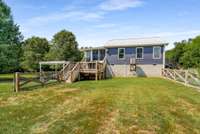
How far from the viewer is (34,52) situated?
157 ft

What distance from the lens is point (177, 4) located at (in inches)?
706

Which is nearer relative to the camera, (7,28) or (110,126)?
(110,126)

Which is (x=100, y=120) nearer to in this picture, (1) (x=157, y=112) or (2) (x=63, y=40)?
(1) (x=157, y=112)

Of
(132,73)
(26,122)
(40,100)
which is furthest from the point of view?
(132,73)

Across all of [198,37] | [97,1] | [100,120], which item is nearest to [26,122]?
[100,120]

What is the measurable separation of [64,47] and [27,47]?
9.53 metres

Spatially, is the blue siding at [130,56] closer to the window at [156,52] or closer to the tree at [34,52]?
the window at [156,52]

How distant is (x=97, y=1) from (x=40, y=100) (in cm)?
1090

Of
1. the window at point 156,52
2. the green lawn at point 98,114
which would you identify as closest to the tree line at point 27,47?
the green lawn at point 98,114

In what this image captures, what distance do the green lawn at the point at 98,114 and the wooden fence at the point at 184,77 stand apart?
404 cm

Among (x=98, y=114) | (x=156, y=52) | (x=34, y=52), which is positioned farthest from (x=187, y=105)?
(x=34, y=52)

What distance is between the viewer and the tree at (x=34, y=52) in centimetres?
4556

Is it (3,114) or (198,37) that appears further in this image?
(198,37)

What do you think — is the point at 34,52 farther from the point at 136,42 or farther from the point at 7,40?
the point at 136,42
